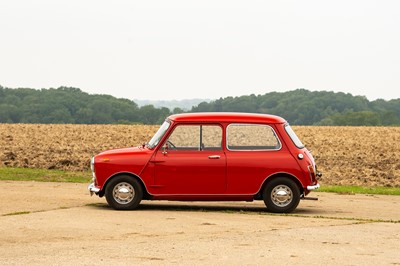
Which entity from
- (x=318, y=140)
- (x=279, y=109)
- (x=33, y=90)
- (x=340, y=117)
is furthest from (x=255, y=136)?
(x=33, y=90)

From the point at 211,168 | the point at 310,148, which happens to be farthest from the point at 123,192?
the point at 310,148

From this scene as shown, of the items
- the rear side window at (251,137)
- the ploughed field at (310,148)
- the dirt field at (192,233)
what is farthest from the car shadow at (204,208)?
the ploughed field at (310,148)

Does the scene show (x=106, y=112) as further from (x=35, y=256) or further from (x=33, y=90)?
(x=35, y=256)

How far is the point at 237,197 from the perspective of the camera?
15469mm

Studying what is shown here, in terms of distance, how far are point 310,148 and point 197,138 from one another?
86.8ft

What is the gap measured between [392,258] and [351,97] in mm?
121783

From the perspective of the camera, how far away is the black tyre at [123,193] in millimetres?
15445

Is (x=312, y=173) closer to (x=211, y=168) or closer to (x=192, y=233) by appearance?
(x=211, y=168)

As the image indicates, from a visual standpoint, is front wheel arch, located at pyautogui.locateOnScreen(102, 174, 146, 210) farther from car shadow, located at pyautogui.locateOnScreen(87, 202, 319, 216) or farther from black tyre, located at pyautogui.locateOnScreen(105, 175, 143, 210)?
car shadow, located at pyautogui.locateOnScreen(87, 202, 319, 216)

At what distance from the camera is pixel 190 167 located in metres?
15.4

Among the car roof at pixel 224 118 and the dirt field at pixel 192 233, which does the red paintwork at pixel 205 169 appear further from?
the dirt field at pixel 192 233

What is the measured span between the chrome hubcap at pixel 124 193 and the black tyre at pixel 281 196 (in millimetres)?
2337

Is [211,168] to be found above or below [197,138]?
below

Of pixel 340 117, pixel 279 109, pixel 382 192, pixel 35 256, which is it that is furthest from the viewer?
pixel 279 109
